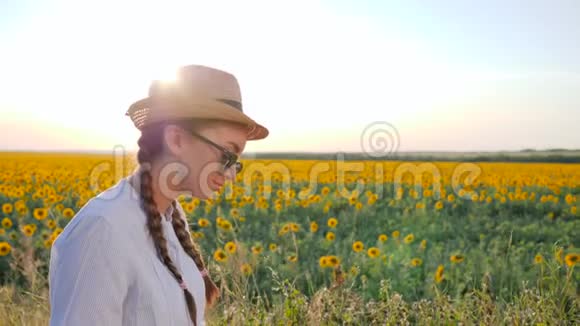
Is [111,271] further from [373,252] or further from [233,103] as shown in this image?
[373,252]

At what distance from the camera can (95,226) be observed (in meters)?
1.58

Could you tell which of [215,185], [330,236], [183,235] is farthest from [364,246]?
[215,185]

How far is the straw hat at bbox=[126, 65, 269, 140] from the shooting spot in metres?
1.83

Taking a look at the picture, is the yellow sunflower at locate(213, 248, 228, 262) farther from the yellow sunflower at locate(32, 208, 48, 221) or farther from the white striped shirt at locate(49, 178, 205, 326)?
the yellow sunflower at locate(32, 208, 48, 221)

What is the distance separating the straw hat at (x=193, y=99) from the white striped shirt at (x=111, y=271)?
303 millimetres

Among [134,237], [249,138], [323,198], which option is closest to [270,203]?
[323,198]

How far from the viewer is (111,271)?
5.14ft

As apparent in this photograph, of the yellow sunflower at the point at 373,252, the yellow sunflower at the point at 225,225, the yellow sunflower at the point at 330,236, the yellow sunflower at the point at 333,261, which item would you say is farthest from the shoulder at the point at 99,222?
the yellow sunflower at the point at 330,236

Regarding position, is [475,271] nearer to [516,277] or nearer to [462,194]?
[516,277]

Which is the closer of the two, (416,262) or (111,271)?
(111,271)

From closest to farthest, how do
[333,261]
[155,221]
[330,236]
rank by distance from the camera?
[155,221], [333,261], [330,236]

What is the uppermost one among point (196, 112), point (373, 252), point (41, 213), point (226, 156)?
point (196, 112)

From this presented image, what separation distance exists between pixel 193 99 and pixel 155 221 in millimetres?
433

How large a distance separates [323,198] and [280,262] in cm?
424
